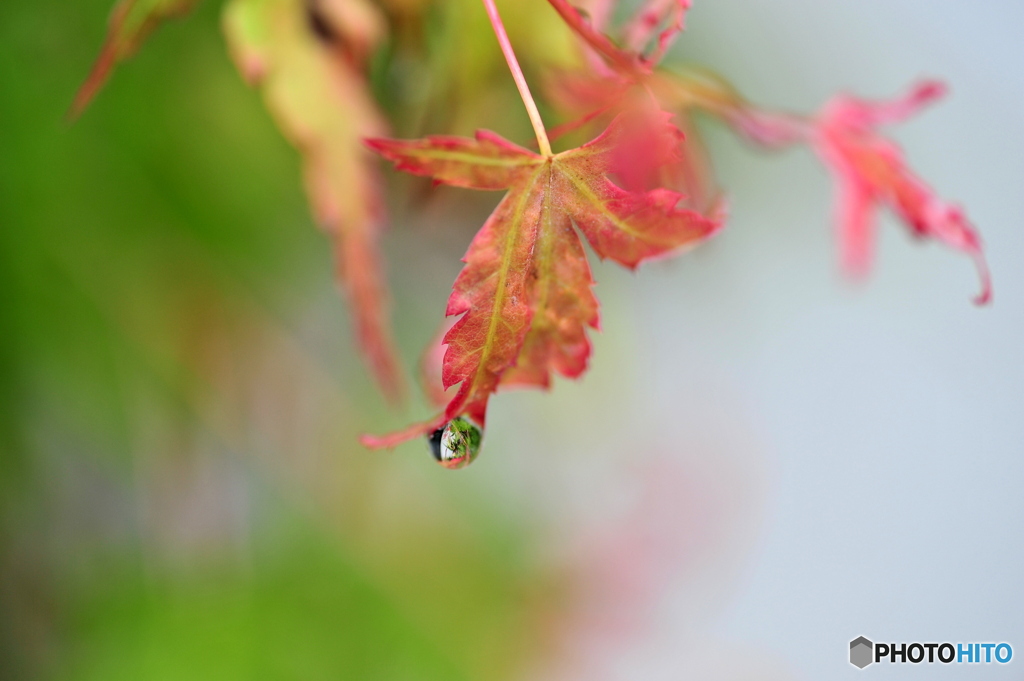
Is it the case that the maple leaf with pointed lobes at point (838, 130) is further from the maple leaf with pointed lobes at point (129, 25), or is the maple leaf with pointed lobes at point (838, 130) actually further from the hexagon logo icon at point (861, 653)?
the hexagon logo icon at point (861, 653)

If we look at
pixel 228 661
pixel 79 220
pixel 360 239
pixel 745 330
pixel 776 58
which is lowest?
pixel 228 661

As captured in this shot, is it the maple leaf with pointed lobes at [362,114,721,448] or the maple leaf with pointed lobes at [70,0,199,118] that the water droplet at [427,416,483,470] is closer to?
the maple leaf with pointed lobes at [362,114,721,448]

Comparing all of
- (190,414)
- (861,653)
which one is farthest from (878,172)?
(861,653)

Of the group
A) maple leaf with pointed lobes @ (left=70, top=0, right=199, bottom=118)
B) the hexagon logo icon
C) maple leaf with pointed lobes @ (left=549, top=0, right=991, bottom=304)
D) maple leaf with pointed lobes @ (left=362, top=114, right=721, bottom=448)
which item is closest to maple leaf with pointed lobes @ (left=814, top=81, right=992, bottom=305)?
maple leaf with pointed lobes @ (left=549, top=0, right=991, bottom=304)

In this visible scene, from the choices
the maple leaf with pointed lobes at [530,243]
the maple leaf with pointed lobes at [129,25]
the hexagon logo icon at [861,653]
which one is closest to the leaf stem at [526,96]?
the maple leaf with pointed lobes at [530,243]

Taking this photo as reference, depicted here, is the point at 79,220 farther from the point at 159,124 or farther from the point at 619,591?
the point at 619,591

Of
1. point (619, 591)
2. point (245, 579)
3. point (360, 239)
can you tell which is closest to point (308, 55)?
point (360, 239)
